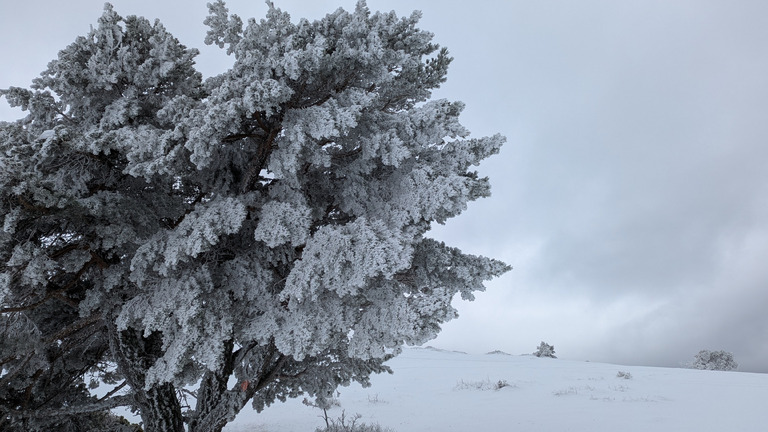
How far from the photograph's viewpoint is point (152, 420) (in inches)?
267

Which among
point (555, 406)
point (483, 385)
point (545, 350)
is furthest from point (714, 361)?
point (555, 406)

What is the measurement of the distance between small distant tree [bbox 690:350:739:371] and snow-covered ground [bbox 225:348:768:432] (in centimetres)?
1472

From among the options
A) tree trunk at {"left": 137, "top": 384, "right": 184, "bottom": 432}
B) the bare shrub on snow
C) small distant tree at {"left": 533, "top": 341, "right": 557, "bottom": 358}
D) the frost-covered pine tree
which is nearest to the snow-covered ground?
the bare shrub on snow

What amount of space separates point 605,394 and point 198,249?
509 inches

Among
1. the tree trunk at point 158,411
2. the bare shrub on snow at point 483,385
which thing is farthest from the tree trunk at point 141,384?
the bare shrub on snow at point 483,385

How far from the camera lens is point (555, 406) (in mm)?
12258

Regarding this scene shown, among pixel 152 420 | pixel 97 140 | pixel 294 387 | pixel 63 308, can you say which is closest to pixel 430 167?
pixel 97 140

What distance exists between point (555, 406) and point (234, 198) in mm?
10676

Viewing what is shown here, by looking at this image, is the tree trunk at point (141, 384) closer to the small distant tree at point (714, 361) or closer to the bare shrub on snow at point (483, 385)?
the bare shrub on snow at point (483, 385)

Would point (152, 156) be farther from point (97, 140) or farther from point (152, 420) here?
point (152, 420)

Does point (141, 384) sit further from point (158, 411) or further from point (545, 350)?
point (545, 350)

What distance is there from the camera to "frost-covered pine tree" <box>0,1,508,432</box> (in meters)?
4.91

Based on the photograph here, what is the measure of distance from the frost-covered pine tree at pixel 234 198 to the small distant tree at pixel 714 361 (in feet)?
105

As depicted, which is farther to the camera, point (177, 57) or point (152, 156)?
point (177, 57)
